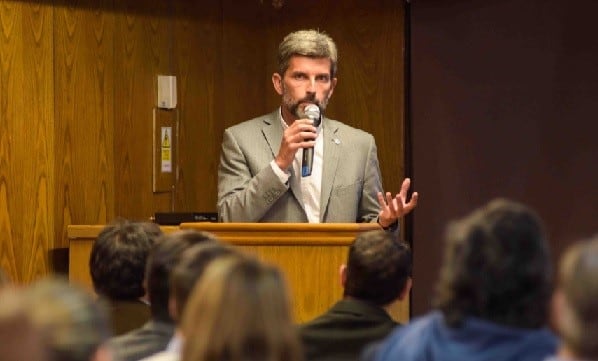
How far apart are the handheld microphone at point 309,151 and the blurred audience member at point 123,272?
117 centimetres

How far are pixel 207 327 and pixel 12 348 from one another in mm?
351

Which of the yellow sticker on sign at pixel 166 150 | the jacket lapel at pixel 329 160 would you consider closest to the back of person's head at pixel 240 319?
the jacket lapel at pixel 329 160

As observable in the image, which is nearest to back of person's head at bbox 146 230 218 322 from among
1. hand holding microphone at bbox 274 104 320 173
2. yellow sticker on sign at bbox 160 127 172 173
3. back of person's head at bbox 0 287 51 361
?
back of person's head at bbox 0 287 51 361

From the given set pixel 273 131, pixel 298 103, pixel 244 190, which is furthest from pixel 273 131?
pixel 244 190

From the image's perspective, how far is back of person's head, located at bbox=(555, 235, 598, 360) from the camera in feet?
6.15

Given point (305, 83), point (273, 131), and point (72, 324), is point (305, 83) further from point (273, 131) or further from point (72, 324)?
point (72, 324)

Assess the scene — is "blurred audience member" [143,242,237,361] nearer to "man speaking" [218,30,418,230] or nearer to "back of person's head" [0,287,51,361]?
"back of person's head" [0,287,51,361]

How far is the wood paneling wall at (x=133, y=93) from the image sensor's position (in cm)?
530

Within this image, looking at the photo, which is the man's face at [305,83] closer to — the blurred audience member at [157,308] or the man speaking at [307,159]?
the man speaking at [307,159]

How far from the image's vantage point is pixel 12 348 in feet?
5.57

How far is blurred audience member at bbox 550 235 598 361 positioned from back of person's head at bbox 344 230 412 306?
1.01 metres

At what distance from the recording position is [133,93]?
18.9 ft

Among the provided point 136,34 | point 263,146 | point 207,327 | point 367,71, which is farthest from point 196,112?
point 207,327

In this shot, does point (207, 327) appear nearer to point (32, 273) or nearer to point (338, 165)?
point (338, 165)
